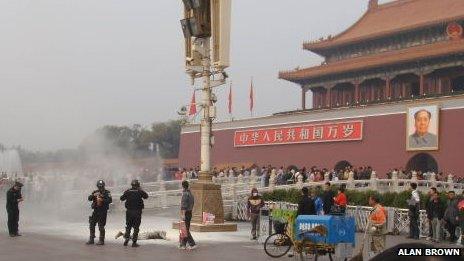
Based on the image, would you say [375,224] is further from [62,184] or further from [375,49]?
[375,49]

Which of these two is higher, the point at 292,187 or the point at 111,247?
the point at 292,187

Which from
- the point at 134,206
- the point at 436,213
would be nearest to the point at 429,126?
the point at 436,213

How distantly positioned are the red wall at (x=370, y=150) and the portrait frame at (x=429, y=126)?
0.62 ft

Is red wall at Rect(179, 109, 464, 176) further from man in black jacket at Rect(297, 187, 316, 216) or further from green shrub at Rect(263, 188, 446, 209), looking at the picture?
man in black jacket at Rect(297, 187, 316, 216)

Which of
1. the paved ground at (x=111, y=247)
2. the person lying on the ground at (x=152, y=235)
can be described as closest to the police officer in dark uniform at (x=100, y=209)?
the paved ground at (x=111, y=247)

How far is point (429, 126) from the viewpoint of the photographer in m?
28.2

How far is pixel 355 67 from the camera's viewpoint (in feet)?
115

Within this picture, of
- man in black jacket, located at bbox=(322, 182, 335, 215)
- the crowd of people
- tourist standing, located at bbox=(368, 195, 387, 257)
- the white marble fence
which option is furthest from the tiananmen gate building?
tourist standing, located at bbox=(368, 195, 387, 257)

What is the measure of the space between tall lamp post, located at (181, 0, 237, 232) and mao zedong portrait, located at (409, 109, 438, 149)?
15016 mm

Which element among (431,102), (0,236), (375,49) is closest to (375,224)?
(0,236)

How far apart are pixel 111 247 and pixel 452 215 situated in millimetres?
7503

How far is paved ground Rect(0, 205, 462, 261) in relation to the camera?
10.8m

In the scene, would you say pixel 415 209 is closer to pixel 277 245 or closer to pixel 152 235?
pixel 277 245

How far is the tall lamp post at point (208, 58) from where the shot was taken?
50.6 ft
